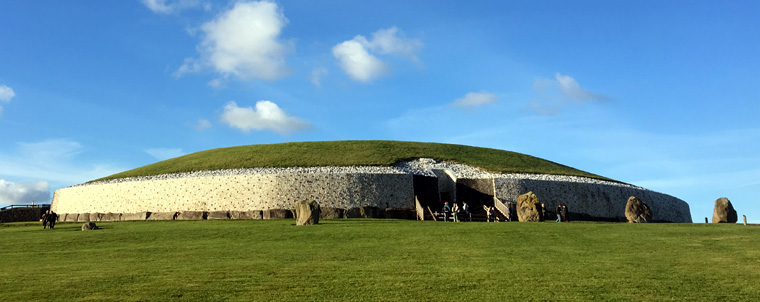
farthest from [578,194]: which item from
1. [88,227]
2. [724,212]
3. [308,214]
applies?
[88,227]

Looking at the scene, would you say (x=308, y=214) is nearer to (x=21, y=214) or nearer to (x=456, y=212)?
(x=456, y=212)

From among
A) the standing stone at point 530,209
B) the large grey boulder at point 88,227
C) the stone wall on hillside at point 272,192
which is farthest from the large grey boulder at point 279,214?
the standing stone at point 530,209

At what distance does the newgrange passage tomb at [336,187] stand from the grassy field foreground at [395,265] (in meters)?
16.2

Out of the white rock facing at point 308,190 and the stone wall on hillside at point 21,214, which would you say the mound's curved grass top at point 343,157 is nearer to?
the white rock facing at point 308,190

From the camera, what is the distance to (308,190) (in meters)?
43.0

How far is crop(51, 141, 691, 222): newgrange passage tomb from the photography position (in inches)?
1690

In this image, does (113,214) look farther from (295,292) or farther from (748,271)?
(748,271)

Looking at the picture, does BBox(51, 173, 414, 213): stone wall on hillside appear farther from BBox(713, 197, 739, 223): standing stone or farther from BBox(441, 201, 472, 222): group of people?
BBox(713, 197, 739, 223): standing stone

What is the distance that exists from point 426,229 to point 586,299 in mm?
13380

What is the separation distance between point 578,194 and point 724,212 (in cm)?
1054

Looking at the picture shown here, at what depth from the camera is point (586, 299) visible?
1317 cm

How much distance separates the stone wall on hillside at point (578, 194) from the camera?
45.8 meters

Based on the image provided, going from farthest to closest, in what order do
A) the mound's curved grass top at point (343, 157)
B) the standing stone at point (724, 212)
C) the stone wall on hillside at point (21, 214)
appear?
the stone wall on hillside at point (21, 214) → the mound's curved grass top at point (343, 157) → the standing stone at point (724, 212)

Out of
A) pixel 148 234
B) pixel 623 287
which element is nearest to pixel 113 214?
pixel 148 234
